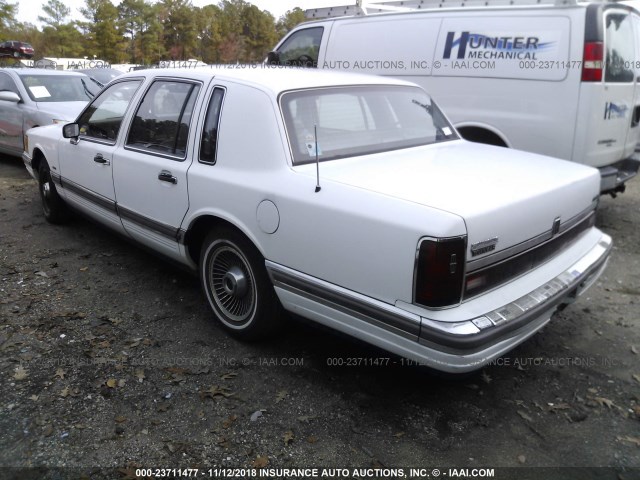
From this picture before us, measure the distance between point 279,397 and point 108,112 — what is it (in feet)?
9.64

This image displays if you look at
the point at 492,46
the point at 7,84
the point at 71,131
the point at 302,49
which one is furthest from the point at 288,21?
the point at 71,131

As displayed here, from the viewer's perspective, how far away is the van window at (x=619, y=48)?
17.1 feet

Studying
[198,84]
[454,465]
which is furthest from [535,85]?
[454,465]

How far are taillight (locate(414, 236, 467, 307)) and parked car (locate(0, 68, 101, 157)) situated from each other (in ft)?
23.3

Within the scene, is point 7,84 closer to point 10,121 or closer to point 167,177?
point 10,121

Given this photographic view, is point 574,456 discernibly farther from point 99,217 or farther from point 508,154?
point 99,217

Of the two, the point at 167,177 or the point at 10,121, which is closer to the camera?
the point at 167,177

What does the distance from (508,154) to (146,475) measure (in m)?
2.93

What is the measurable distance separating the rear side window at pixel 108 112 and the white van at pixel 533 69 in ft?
10.9

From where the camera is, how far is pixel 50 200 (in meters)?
5.80

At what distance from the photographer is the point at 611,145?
5559 millimetres

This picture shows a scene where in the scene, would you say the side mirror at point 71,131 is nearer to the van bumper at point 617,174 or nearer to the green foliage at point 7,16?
the van bumper at point 617,174

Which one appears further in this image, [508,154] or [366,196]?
[508,154]

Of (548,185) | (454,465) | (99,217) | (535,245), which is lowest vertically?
(454,465)
